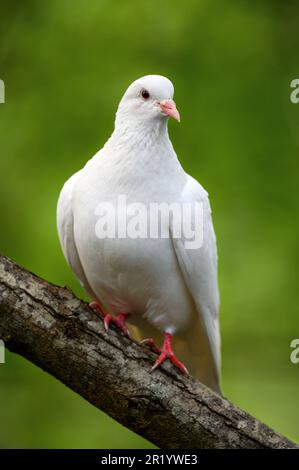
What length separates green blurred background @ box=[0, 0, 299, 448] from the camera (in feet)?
28.0

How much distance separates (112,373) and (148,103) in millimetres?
2068

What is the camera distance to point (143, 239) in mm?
5855

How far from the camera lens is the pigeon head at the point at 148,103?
595cm

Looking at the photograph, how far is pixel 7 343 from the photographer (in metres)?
5.07

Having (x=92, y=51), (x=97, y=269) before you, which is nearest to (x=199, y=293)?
(x=97, y=269)

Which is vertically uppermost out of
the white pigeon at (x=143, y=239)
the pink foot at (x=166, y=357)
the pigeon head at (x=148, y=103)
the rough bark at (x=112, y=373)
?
the pigeon head at (x=148, y=103)

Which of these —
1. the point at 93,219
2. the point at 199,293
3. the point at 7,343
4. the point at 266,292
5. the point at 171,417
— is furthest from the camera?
the point at 266,292

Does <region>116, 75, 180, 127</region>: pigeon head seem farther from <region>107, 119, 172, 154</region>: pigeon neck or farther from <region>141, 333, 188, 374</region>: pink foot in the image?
<region>141, 333, 188, 374</region>: pink foot

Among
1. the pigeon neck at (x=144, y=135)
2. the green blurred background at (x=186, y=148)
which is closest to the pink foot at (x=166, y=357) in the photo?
the pigeon neck at (x=144, y=135)

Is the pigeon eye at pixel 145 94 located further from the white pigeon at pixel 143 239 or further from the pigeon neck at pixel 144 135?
the pigeon neck at pixel 144 135

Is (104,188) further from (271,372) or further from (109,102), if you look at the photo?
(271,372)

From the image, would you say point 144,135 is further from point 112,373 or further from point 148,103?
point 112,373

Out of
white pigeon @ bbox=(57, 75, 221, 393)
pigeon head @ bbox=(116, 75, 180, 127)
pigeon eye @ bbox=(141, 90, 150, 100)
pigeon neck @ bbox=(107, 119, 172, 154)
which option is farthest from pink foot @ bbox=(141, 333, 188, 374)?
pigeon eye @ bbox=(141, 90, 150, 100)

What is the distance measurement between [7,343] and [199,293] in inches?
70.8
